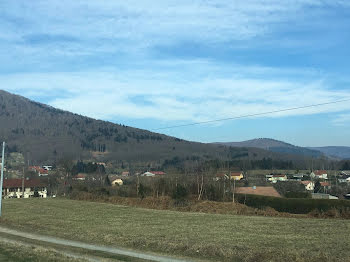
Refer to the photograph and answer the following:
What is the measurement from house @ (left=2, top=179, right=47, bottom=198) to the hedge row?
56.9 meters

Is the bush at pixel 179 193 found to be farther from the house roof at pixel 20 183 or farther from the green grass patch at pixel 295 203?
the house roof at pixel 20 183

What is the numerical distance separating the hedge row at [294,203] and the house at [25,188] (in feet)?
187

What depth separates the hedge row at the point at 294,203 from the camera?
37694 mm

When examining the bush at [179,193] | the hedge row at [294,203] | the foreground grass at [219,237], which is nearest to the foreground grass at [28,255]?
the foreground grass at [219,237]

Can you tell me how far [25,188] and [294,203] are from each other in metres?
70.1

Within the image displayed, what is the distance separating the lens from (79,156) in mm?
177625

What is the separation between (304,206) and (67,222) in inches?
1009

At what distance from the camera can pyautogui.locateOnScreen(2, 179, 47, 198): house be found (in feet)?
289

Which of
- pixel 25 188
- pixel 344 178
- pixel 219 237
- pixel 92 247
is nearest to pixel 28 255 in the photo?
pixel 92 247

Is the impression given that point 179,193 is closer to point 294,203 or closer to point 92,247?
point 294,203

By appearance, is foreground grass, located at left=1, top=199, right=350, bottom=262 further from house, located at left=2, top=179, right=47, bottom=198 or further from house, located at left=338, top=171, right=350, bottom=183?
house, located at left=338, top=171, right=350, bottom=183

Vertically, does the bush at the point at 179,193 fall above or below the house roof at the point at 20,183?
A: above

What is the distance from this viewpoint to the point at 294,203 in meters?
41.5

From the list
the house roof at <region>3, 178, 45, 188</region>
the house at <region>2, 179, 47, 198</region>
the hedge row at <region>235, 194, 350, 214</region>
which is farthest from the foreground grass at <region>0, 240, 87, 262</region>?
the house roof at <region>3, 178, 45, 188</region>
